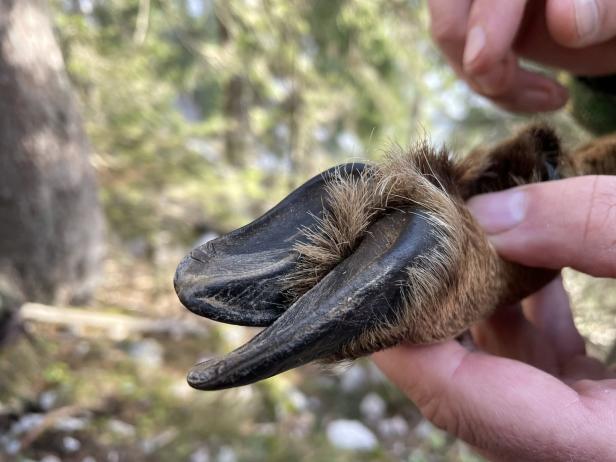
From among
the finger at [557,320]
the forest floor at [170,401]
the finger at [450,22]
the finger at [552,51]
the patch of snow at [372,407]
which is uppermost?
the finger at [450,22]

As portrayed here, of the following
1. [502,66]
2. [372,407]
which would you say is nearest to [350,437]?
[372,407]

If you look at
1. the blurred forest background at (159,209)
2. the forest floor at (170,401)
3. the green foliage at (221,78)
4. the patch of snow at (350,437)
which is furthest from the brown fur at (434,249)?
the green foliage at (221,78)

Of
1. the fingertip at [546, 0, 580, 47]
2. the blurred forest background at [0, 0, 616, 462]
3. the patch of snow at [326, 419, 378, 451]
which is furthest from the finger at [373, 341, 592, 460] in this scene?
the patch of snow at [326, 419, 378, 451]

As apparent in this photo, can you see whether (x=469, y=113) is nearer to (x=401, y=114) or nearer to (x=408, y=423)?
(x=401, y=114)

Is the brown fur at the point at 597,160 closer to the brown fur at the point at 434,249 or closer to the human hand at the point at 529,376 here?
the brown fur at the point at 434,249

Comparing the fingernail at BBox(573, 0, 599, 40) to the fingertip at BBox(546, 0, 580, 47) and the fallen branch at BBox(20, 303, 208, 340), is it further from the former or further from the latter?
the fallen branch at BBox(20, 303, 208, 340)

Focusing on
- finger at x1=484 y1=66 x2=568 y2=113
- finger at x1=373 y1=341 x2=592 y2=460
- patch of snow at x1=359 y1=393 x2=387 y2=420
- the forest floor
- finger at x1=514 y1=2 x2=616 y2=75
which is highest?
finger at x1=514 y1=2 x2=616 y2=75

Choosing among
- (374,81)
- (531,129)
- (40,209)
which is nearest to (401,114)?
(374,81)
